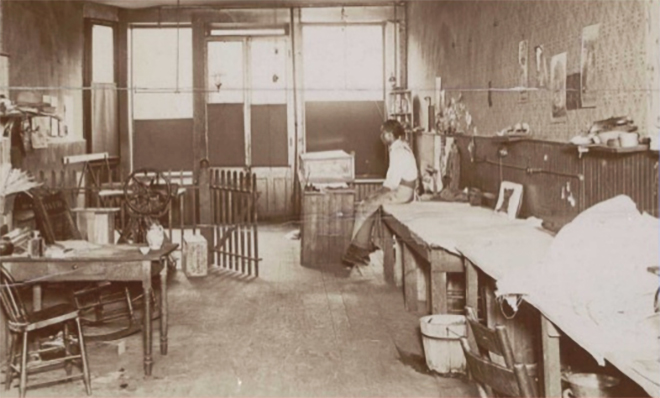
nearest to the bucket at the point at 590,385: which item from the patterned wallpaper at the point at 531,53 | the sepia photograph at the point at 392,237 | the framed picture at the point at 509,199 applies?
the sepia photograph at the point at 392,237

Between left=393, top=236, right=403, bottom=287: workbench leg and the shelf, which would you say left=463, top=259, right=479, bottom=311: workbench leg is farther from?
left=393, top=236, right=403, bottom=287: workbench leg

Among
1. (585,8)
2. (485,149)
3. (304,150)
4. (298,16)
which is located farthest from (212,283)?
(298,16)

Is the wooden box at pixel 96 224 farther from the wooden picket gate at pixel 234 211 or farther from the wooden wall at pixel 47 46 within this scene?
the wooden picket gate at pixel 234 211

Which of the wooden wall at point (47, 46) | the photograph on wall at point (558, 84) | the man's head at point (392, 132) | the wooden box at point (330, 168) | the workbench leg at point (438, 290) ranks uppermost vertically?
the wooden wall at point (47, 46)

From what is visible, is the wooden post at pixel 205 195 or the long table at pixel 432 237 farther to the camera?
the wooden post at pixel 205 195

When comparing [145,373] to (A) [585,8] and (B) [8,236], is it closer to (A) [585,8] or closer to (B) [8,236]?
(B) [8,236]

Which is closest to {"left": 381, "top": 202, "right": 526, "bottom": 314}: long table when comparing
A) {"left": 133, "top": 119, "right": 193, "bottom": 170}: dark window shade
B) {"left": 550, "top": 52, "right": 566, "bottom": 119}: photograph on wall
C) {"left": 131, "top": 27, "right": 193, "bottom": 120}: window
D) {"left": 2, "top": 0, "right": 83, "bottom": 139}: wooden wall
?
{"left": 550, "top": 52, "right": 566, "bottom": 119}: photograph on wall

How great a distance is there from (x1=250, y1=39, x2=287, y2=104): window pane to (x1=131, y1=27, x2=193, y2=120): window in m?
1.18

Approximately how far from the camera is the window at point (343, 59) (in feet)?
51.9

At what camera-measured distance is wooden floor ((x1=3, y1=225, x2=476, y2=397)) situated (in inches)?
224

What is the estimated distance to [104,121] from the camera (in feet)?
48.5

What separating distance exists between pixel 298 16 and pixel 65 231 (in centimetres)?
902

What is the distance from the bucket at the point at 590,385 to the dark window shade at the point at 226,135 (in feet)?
39.4

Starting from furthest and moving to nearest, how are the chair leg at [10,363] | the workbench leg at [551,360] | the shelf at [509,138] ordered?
the shelf at [509,138], the chair leg at [10,363], the workbench leg at [551,360]
